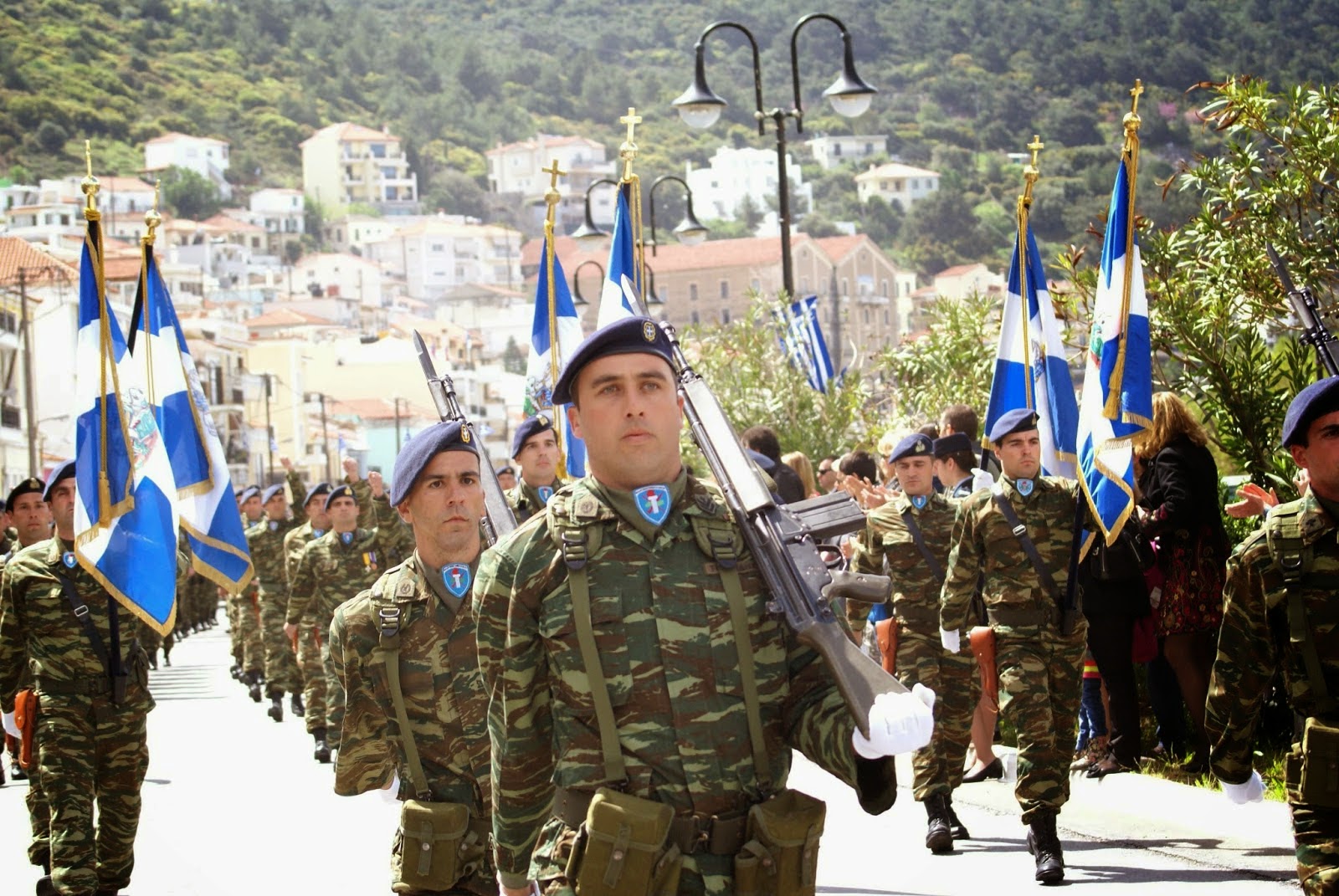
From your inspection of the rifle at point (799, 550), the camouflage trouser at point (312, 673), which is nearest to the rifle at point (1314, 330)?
the rifle at point (799, 550)

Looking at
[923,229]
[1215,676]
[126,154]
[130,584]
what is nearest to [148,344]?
[130,584]

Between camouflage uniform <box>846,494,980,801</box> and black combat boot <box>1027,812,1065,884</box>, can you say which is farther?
camouflage uniform <box>846,494,980,801</box>

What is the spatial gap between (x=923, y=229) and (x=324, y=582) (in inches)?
6196

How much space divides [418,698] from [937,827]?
4.01 meters

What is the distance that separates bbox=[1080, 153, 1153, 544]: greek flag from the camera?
A: 940 centimetres

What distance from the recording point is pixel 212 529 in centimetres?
1247

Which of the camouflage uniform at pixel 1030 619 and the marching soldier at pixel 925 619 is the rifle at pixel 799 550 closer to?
the camouflage uniform at pixel 1030 619

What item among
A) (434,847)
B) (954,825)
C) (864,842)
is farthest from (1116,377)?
(434,847)

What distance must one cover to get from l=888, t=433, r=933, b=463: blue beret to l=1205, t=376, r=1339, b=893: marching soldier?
4.77m

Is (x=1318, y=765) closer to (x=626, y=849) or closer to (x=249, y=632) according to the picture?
(x=626, y=849)

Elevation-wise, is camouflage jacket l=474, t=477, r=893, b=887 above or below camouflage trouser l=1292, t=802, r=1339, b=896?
above

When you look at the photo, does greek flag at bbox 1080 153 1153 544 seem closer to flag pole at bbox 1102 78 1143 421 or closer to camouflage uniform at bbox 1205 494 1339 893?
flag pole at bbox 1102 78 1143 421

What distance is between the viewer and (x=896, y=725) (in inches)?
152

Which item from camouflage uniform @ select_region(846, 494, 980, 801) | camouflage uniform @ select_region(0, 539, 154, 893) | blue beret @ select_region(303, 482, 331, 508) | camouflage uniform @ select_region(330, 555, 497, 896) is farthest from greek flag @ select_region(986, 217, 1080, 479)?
blue beret @ select_region(303, 482, 331, 508)
